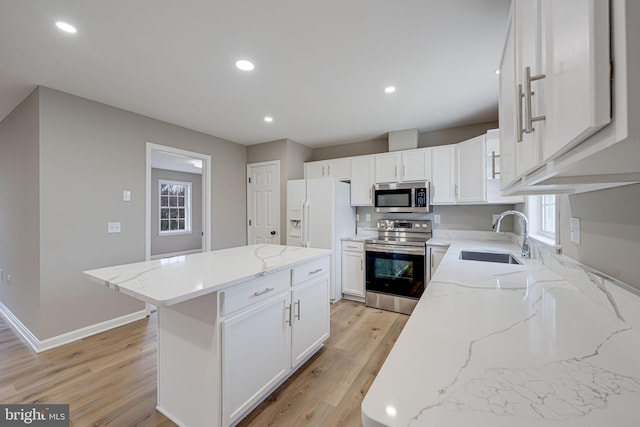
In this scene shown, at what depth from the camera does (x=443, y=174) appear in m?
3.33

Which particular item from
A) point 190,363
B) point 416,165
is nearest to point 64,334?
point 190,363

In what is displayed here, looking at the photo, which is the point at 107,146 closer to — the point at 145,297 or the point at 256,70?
the point at 256,70

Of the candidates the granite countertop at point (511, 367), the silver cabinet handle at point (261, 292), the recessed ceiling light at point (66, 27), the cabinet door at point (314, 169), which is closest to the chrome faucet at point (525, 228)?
the granite countertop at point (511, 367)

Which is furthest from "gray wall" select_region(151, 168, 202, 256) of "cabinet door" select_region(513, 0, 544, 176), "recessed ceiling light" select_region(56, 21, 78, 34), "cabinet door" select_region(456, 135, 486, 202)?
"cabinet door" select_region(513, 0, 544, 176)

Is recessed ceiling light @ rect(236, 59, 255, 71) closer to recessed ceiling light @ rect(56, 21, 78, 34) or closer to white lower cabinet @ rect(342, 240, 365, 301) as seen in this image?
recessed ceiling light @ rect(56, 21, 78, 34)

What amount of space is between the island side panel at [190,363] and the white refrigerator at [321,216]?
231cm

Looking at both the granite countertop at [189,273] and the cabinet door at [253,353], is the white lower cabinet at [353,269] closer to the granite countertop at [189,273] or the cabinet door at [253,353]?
the granite countertop at [189,273]

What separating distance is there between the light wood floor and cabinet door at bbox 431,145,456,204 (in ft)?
5.76

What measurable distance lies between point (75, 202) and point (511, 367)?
3.60 metres

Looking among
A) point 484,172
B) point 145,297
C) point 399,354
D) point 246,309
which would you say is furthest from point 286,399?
point 484,172

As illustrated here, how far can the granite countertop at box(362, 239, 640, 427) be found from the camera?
48cm

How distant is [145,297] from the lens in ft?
3.75

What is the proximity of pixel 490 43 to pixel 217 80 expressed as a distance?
7.25 feet

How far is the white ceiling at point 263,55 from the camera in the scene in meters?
1.57
